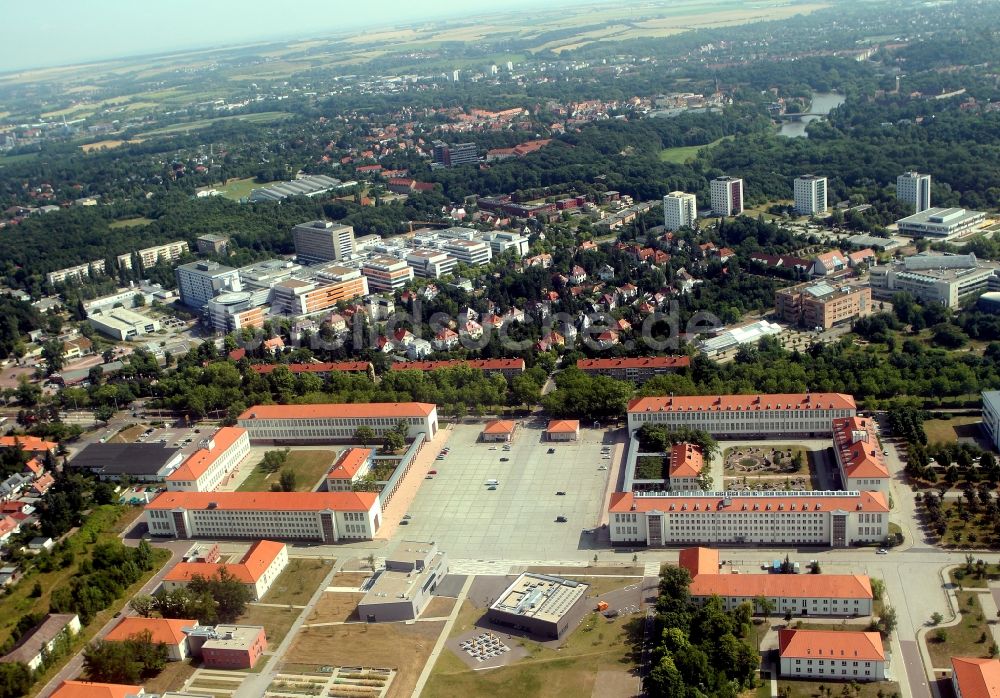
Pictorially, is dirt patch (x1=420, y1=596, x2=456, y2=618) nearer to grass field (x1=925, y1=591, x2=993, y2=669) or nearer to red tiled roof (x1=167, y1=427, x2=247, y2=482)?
red tiled roof (x1=167, y1=427, x2=247, y2=482)

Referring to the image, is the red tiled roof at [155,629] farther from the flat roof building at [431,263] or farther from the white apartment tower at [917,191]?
the white apartment tower at [917,191]

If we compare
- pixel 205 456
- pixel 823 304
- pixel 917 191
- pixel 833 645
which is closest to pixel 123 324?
pixel 205 456

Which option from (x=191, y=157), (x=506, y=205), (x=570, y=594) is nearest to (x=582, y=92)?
(x=191, y=157)

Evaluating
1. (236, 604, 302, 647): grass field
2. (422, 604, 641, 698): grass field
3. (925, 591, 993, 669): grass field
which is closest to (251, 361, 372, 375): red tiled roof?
(236, 604, 302, 647): grass field

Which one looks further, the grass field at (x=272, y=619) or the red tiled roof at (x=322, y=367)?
the red tiled roof at (x=322, y=367)

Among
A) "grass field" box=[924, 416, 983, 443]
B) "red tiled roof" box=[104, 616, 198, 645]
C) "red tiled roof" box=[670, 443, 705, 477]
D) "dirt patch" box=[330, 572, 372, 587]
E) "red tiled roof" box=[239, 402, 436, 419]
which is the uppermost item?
"red tiled roof" box=[239, 402, 436, 419]

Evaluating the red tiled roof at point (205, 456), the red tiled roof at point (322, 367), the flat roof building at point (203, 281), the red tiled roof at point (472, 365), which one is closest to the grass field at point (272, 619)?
the red tiled roof at point (205, 456)

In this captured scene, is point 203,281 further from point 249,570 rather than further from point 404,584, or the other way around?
point 404,584
